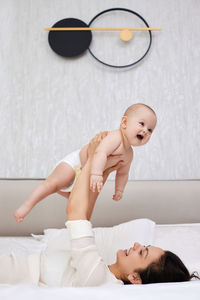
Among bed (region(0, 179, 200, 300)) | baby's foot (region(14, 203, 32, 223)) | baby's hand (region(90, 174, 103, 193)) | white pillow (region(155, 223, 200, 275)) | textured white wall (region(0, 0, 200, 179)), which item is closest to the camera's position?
baby's hand (region(90, 174, 103, 193))

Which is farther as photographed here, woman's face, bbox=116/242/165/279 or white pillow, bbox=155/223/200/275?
white pillow, bbox=155/223/200/275

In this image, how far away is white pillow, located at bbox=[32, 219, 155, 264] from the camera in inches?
60.4

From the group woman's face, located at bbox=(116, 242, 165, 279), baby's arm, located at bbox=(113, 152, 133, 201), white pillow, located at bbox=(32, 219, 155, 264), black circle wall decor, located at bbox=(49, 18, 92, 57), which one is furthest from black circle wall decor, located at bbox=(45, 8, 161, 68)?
woman's face, located at bbox=(116, 242, 165, 279)

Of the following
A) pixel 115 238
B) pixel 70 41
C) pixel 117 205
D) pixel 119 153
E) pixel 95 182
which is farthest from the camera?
pixel 70 41

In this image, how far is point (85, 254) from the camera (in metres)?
0.91

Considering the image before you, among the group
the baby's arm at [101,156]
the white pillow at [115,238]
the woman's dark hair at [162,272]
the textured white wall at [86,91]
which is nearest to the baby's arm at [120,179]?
the baby's arm at [101,156]

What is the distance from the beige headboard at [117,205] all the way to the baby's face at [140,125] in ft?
3.39

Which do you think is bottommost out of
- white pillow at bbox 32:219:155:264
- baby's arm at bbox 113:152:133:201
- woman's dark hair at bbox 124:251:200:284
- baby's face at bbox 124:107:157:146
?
white pillow at bbox 32:219:155:264

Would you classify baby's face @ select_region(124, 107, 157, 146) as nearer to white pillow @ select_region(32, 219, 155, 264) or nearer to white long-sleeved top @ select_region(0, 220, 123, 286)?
white long-sleeved top @ select_region(0, 220, 123, 286)

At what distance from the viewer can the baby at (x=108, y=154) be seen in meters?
0.88

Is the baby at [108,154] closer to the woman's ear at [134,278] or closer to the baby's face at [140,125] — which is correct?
the baby's face at [140,125]

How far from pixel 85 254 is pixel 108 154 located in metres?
0.28

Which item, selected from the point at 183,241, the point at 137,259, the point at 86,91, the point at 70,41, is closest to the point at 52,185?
the point at 137,259

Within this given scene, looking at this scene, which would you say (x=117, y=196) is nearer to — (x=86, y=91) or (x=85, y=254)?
(x=85, y=254)
